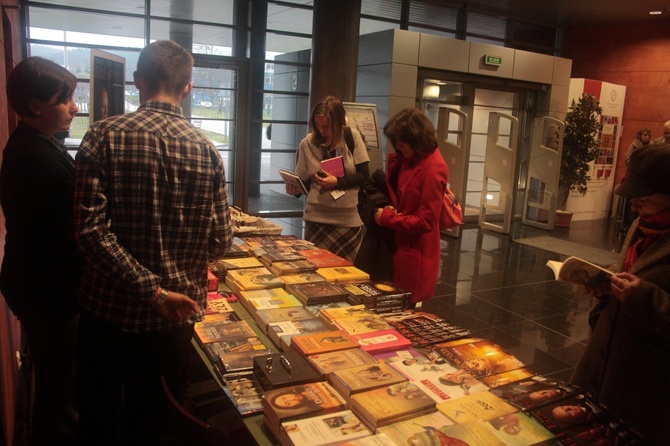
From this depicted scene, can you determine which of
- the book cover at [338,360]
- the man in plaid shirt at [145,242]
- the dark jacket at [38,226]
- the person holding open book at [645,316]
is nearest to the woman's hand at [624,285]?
the person holding open book at [645,316]

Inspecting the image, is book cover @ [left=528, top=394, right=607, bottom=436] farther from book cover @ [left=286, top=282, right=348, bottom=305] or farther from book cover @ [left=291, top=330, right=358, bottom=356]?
book cover @ [left=286, top=282, right=348, bottom=305]

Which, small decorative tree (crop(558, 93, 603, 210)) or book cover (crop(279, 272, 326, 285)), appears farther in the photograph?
small decorative tree (crop(558, 93, 603, 210))

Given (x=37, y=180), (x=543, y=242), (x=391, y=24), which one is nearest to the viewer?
(x=37, y=180)

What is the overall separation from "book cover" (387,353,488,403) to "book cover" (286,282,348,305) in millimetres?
576

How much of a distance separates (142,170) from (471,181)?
337 inches

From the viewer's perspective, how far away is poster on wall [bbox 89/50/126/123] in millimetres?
2572

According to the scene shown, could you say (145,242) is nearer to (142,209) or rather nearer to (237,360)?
(142,209)

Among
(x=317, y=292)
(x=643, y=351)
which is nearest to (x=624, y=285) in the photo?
(x=643, y=351)

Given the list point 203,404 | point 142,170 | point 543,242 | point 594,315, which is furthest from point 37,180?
point 543,242

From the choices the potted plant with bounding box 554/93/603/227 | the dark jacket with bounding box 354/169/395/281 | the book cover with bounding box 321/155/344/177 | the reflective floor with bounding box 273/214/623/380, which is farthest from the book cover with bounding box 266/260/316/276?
the potted plant with bounding box 554/93/603/227

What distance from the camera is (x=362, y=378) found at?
168cm

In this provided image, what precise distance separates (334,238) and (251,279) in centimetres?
122

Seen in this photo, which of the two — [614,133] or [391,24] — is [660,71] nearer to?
[614,133]

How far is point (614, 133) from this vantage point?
10641 millimetres
